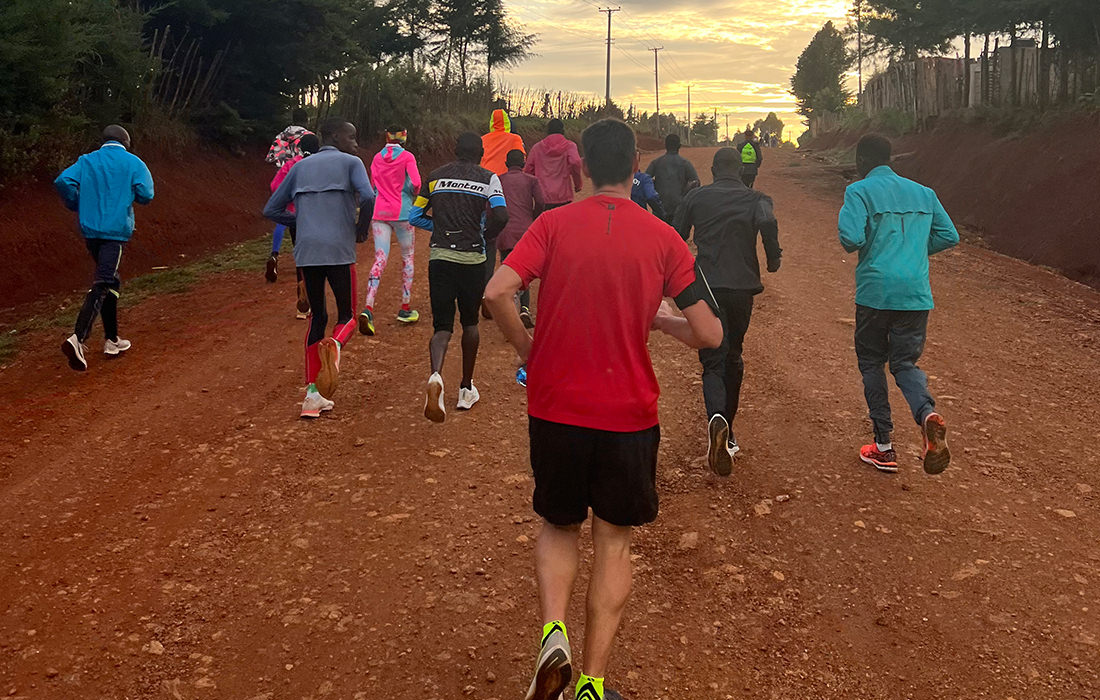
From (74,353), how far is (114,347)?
0.64 metres

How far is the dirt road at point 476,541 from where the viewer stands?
3.41 metres

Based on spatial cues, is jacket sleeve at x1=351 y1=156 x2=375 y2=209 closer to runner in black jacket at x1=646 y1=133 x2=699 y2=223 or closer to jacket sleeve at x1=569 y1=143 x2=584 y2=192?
jacket sleeve at x1=569 y1=143 x2=584 y2=192

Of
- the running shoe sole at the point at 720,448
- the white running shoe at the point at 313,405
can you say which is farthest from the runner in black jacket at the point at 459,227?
the running shoe sole at the point at 720,448

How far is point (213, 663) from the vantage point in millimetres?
3391

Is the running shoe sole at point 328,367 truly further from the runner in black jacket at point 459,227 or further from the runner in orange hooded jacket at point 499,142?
the runner in orange hooded jacket at point 499,142

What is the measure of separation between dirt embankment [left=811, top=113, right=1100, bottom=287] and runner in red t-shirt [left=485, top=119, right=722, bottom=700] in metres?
11.1

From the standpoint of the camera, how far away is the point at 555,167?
8.45 meters

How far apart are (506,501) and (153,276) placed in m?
8.71

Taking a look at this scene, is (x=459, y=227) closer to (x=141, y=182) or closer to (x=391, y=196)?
(x=391, y=196)

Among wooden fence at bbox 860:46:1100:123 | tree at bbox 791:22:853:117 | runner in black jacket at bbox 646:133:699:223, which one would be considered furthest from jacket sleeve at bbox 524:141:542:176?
tree at bbox 791:22:853:117

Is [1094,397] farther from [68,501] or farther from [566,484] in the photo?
[68,501]

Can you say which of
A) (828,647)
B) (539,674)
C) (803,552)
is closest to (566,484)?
(539,674)

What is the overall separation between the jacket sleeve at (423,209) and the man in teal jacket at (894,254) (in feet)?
9.43

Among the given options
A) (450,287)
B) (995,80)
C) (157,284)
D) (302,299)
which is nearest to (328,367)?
(450,287)
